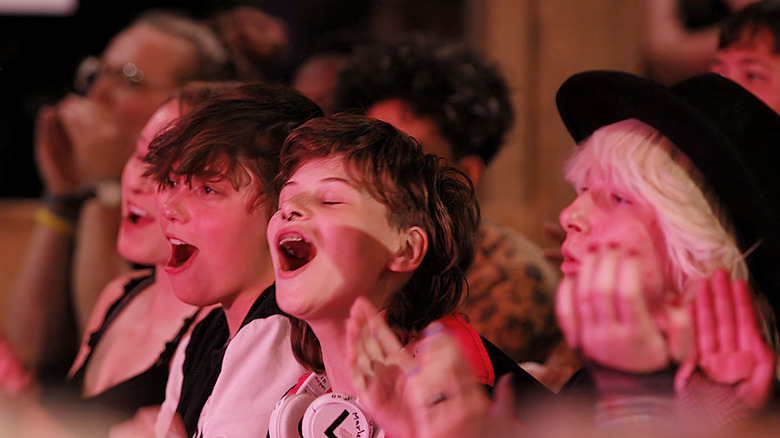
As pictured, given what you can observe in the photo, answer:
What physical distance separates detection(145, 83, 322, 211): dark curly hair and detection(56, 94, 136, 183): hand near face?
0.42m

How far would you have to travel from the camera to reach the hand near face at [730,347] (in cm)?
50

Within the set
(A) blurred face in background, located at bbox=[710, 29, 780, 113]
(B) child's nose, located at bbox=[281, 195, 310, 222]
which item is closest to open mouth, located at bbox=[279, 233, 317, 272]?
(B) child's nose, located at bbox=[281, 195, 310, 222]

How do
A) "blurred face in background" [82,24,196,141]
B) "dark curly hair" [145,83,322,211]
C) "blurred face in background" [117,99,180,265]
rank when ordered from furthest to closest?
"blurred face in background" [82,24,196,141] < "blurred face in background" [117,99,180,265] < "dark curly hair" [145,83,322,211]

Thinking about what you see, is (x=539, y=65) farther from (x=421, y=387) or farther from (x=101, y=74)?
(x=421, y=387)

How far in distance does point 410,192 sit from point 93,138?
737 mm

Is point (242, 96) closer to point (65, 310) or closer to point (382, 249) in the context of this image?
point (382, 249)

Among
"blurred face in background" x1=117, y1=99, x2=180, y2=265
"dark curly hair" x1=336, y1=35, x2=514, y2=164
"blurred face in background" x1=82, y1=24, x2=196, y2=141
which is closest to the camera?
"blurred face in background" x1=117, y1=99, x2=180, y2=265

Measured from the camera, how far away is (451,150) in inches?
32.9

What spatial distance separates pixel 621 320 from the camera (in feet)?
1.58

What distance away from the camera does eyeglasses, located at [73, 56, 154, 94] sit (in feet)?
3.68

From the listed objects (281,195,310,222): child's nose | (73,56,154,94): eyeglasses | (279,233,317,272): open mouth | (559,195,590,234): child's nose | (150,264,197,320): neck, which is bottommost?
(150,264,197,320): neck

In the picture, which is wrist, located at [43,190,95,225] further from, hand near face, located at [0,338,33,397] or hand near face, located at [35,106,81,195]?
hand near face, located at [0,338,33,397]

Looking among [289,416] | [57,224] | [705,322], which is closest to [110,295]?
[57,224]

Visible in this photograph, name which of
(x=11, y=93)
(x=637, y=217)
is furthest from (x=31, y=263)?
(x=637, y=217)
